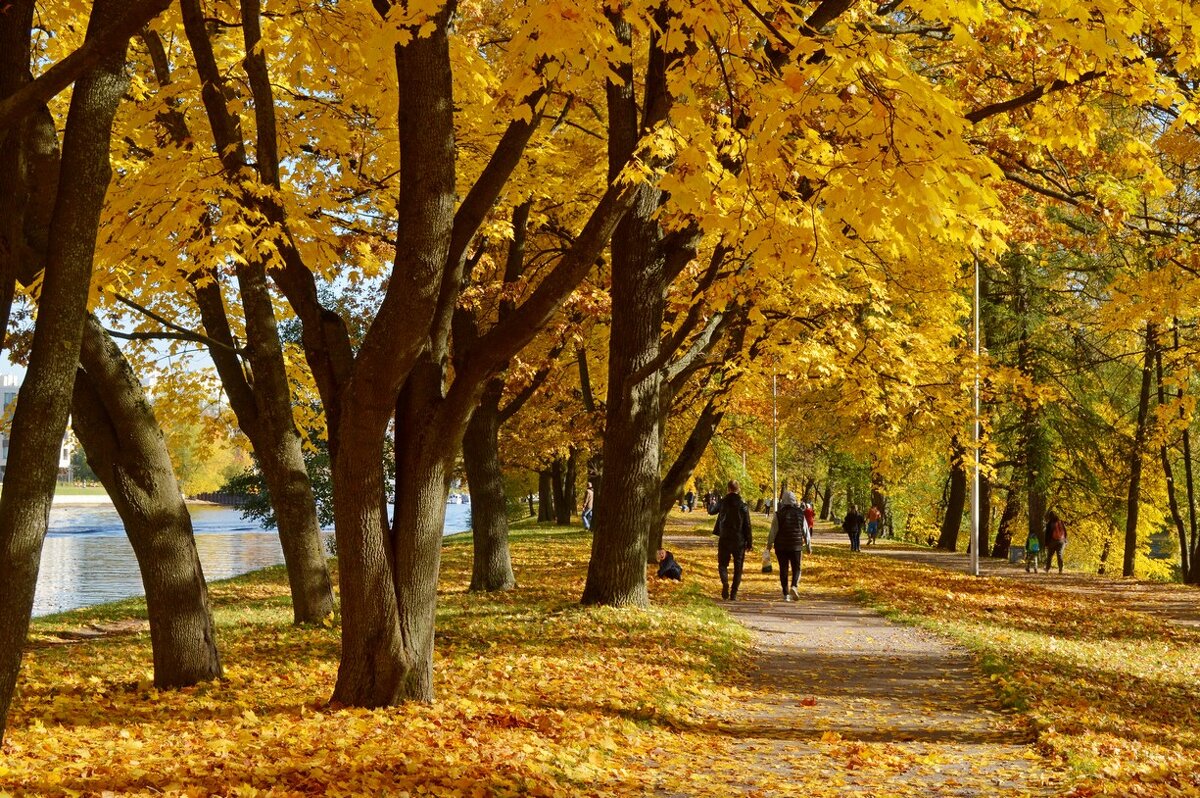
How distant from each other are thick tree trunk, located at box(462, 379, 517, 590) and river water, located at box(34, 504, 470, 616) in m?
5.98

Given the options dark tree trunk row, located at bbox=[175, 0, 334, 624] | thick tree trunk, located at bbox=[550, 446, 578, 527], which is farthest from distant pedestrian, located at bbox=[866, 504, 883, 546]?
dark tree trunk row, located at bbox=[175, 0, 334, 624]

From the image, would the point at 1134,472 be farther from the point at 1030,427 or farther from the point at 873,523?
the point at 873,523

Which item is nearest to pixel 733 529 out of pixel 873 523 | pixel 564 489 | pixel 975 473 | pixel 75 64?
pixel 975 473

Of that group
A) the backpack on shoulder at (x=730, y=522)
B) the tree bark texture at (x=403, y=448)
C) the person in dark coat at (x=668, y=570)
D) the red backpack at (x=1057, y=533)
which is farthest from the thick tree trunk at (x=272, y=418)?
the red backpack at (x=1057, y=533)

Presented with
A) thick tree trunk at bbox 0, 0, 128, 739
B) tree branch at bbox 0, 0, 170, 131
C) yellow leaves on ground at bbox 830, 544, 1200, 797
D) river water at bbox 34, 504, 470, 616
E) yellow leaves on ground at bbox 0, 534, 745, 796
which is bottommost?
river water at bbox 34, 504, 470, 616

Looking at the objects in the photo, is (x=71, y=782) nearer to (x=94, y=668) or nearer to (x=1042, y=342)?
(x=94, y=668)

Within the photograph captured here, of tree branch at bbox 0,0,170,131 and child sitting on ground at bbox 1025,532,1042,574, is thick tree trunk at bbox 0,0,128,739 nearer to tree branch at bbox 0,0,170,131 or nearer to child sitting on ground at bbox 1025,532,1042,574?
tree branch at bbox 0,0,170,131

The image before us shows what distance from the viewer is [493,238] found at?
13.6 meters

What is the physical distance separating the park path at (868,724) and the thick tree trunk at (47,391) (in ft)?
11.4

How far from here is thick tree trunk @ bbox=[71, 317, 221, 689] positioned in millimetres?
7340

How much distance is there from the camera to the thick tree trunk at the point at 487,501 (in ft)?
53.0

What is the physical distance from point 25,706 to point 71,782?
8.81 ft

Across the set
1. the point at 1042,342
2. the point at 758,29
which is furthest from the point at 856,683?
the point at 1042,342

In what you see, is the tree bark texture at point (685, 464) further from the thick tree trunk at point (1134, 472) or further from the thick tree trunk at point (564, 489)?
the thick tree trunk at point (564, 489)
